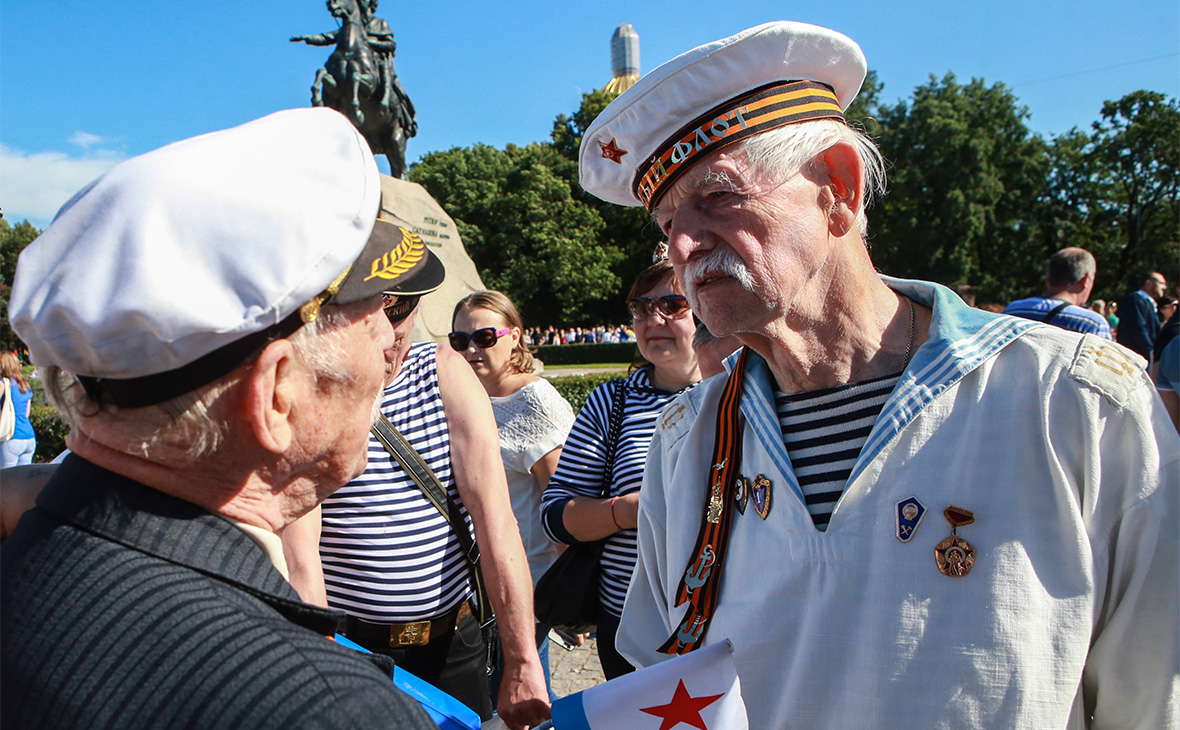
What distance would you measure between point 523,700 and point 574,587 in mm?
663

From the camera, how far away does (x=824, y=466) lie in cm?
155

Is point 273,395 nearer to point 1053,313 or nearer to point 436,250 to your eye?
point 1053,313

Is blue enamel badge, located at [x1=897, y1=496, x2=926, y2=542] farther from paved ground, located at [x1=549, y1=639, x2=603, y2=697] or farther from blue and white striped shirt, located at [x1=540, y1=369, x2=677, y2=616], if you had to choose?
paved ground, located at [x1=549, y1=639, x2=603, y2=697]

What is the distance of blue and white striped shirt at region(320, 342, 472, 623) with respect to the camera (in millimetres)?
2215

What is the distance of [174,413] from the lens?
3.20ft

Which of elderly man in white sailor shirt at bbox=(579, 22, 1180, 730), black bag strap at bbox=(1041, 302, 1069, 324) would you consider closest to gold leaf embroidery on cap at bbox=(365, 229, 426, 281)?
elderly man in white sailor shirt at bbox=(579, 22, 1180, 730)

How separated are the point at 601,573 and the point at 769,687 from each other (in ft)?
4.46

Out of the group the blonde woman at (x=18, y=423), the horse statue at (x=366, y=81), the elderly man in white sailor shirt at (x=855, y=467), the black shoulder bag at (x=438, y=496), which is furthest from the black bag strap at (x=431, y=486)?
the horse statue at (x=366, y=81)

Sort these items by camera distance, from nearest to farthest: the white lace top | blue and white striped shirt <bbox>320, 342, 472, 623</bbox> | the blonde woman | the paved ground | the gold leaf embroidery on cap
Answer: the gold leaf embroidery on cap
blue and white striped shirt <bbox>320, 342, 472, 623</bbox>
the white lace top
the paved ground
the blonde woman

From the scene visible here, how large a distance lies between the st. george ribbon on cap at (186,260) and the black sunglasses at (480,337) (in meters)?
2.58

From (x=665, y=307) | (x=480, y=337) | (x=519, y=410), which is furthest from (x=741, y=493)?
(x=480, y=337)

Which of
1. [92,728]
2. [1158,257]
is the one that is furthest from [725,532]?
[1158,257]

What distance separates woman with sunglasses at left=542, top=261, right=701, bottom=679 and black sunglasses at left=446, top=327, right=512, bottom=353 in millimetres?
811

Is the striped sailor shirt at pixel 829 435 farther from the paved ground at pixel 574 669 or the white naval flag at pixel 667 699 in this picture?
the paved ground at pixel 574 669
